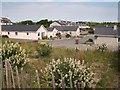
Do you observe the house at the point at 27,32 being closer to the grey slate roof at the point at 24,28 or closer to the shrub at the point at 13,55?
the grey slate roof at the point at 24,28

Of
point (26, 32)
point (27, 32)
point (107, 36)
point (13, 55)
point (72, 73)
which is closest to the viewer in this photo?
point (72, 73)

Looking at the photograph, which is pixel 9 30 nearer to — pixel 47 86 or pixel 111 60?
pixel 111 60

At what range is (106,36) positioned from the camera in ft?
89.7

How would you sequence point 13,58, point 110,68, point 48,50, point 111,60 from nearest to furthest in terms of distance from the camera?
1. point 13,58
2. point 110,68
3. point 111,60
4. point 48,50

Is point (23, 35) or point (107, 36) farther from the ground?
point (23, 35)

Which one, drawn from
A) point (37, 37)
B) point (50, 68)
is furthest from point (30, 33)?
point (50, 68)

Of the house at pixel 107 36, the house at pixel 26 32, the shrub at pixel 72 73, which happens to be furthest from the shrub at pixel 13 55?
the house at pixel 26 32

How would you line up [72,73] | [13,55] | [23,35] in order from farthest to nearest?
[23,35], [13,55], [72,73]

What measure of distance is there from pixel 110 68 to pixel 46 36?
2847cm

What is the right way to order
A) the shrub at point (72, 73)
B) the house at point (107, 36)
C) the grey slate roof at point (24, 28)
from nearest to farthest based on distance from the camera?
the shrub at point (72, 73) → the house at point (107, 36) → the grey slate roof at point (24, 28)

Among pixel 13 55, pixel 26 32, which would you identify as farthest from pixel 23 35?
pixel 13 55

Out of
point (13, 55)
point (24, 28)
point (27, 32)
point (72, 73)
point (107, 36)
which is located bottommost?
point (72, 73)

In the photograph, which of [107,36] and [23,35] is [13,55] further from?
[23,35]

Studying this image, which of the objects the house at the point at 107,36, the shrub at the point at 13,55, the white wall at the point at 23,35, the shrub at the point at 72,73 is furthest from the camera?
the white wall at the point at 23,35
